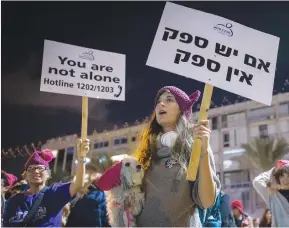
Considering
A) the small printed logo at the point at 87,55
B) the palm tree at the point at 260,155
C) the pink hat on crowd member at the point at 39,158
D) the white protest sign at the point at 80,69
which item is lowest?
the pink hat on crowd member at the point at 39,158

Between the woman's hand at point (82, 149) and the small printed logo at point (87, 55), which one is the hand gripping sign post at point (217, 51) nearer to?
the woman's hand at point (82, 149)

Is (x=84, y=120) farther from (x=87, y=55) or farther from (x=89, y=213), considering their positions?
(x=89, y=213)

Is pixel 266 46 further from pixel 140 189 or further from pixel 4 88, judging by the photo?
pixel 4 88

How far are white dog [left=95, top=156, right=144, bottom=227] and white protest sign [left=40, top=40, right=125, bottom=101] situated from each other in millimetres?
973

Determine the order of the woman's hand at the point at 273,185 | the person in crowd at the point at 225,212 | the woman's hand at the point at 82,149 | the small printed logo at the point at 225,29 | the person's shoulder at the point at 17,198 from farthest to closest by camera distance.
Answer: the person in crowd at the point at 225,212 → the woman's hand at the point at 273,185 → the person's shoulder at the point at 17,198 → the woman's hand at the point at 82,149 → the small printed logo at the point at 225,29

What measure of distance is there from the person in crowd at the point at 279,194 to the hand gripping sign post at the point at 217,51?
115cm

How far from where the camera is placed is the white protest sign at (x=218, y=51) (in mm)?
1595

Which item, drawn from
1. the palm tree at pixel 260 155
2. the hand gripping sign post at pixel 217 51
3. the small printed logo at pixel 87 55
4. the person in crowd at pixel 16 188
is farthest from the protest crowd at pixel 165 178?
the palm tree at pixel 260 155

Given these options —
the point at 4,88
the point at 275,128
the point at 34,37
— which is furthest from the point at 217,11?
the point at 275,128

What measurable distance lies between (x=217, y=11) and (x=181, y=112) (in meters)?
4.49

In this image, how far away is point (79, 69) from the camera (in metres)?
2.40

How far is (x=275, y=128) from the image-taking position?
43.2 feet

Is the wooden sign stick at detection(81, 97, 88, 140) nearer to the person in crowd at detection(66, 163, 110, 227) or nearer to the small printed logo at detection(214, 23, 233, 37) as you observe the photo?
the small printed logo at detection(214, 23, 233, 37)

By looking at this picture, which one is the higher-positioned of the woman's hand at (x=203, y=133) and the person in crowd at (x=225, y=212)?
the woman's hand at (x=203, y=133)
